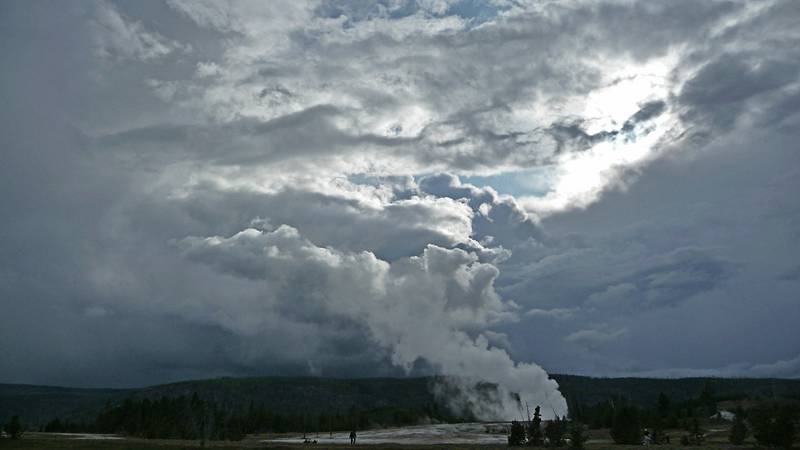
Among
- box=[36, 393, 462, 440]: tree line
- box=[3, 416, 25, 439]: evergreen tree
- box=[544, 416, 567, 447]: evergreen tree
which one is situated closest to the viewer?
box=[544, 416, 567, 447]: evergreen tree

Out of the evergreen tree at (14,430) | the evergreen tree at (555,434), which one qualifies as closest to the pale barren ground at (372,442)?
the evergreen tree at (14,430)

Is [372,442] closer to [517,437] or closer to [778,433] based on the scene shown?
[517,437]

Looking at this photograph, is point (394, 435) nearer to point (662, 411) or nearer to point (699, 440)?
point (699, 440)

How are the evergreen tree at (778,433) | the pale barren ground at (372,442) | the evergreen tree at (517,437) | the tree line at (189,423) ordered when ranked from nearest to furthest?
the evergreen tree at (778,433)
the pale barren ground at (372,442)
the evergreen tree at (517,437)
the tree line at (189,423)

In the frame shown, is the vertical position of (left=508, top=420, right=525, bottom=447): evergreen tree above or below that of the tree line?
below

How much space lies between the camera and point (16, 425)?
103125mm

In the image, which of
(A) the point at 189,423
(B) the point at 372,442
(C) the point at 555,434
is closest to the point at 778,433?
(C) the point at 555,434

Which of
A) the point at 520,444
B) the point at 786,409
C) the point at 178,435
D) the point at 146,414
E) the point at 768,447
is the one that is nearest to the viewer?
the point at 768,447

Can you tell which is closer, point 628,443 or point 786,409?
point 786,409

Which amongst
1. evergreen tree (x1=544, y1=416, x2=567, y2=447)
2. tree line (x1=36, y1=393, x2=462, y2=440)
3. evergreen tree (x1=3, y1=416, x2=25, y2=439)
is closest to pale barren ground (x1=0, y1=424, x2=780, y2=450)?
evergreen tree (x1=3, y1=416, x2=25, y2=439)

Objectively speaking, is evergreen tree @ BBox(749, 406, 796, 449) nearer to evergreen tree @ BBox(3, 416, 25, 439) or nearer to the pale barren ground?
the pale barren ground

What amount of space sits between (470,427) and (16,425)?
3492 inches

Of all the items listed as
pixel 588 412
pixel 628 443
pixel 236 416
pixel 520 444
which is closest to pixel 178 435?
pixel 236 416

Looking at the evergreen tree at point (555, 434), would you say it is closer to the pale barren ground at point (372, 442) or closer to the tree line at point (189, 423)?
the pale barren ground at point (372, 442)
